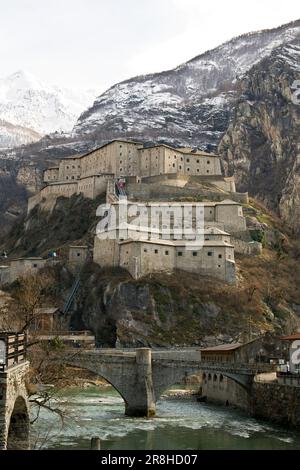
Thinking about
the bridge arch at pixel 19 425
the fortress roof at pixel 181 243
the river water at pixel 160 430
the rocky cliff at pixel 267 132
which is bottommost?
the river water at pixel 160 430

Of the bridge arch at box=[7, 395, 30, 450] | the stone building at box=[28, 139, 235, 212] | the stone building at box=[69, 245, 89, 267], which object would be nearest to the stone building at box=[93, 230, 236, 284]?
the stone building at box=[69, 245, 89, 267]

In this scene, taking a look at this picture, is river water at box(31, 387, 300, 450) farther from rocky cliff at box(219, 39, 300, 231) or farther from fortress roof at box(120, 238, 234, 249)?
rocky cliff at box(219, 39, 300, 231)

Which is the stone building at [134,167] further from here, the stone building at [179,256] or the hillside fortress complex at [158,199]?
the stone building at [179,256]

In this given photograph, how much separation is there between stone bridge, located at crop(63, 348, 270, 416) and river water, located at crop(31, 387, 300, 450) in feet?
5.57

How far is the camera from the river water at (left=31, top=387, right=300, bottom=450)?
36.6 m

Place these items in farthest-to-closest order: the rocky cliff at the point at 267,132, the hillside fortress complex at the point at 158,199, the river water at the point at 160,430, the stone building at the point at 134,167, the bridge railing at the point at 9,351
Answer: the rocky cliff at the point at 267,132, the stone building at the point at 134,167, the hillside fortress complex at the point at 158,199, the river water at the point at 160,430, the bridge railing at the point at 9,351

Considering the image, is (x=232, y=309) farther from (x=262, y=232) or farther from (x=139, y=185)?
(x=139, y=185)

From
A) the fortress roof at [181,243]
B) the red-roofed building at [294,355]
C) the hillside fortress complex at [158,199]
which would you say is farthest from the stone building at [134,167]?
the red-roofed building at [294,355]

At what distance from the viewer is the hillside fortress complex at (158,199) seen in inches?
3524

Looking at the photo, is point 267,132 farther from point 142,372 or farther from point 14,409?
point 14,409

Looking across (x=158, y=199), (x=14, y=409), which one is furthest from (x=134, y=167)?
(x=14, y=409)

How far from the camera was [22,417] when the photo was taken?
2238 cm

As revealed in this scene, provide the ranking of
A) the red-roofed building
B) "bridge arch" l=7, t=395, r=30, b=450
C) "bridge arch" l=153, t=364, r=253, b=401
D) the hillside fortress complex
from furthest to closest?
the hillside fortress complex
"bridge arch" l=153, t=364, r=253, b=401
the red-roofed building
"bridge arch" l=7, t=395, r=30, b=450

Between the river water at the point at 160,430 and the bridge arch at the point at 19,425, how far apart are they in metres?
8.05
